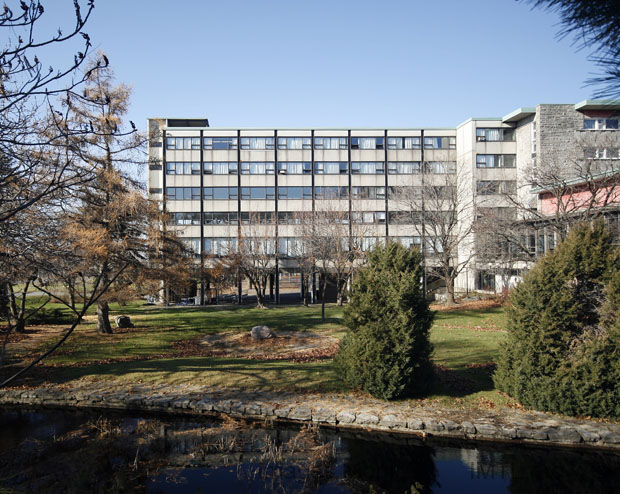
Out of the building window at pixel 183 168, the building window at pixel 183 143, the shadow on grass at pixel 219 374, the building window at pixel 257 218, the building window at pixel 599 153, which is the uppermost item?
the building window at pixel 183 143

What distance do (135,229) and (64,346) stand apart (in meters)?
5.94

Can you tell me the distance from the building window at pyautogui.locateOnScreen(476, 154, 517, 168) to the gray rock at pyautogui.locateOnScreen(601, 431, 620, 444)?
38141mm

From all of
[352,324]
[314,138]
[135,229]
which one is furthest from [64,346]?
[314,138]

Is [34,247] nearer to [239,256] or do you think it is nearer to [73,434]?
[73,434]

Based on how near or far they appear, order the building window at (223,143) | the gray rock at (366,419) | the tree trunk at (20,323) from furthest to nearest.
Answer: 1. the building window at (223,143)
2. the gray rock at (366,419)
3. the tree trunk at (20,323)

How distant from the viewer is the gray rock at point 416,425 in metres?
9.30

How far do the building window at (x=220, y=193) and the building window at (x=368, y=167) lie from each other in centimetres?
1210

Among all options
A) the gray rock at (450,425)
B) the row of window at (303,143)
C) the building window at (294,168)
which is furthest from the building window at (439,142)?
the gray rock at (450,425)

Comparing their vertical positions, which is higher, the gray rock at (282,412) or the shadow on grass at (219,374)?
the shadow on grass at (219,374)

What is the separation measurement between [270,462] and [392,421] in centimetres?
289

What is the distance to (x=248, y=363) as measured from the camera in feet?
47.9

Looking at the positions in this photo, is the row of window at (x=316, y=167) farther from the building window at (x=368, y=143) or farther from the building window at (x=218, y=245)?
the building window at (x=218, y=245)

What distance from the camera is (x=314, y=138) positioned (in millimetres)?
44781

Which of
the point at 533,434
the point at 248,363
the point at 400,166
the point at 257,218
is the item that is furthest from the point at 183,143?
the point at 533,434
